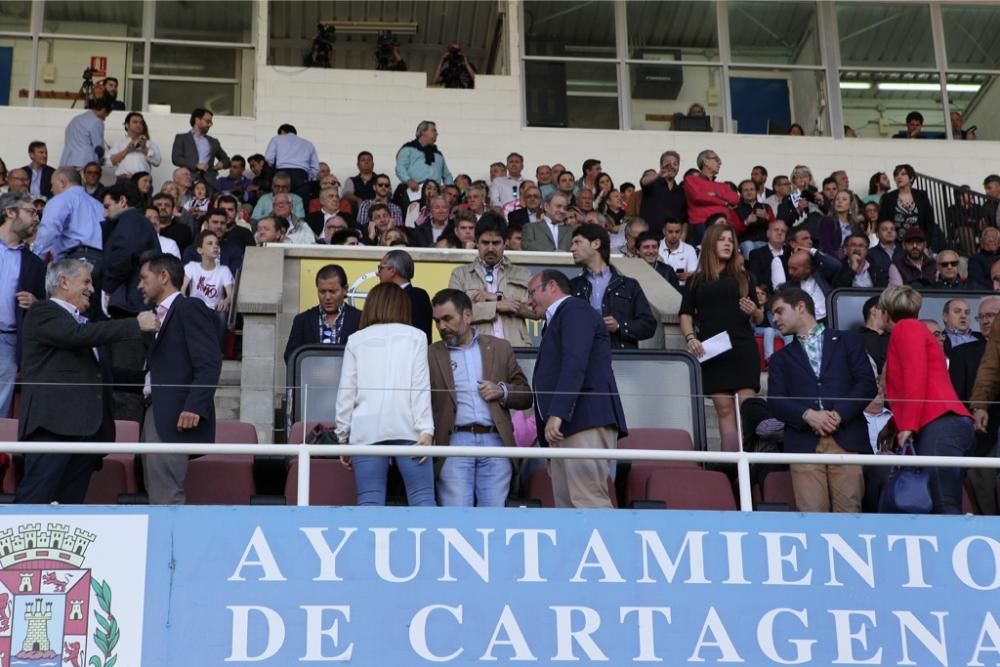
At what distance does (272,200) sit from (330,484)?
285 inches

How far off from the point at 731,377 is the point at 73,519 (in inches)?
161

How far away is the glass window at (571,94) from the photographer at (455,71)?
2.30ft

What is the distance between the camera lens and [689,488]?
8.12 meters

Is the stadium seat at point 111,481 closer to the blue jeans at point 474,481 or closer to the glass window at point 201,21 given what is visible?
the blue jeans at point 474,481

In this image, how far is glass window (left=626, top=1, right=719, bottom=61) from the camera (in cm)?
1998

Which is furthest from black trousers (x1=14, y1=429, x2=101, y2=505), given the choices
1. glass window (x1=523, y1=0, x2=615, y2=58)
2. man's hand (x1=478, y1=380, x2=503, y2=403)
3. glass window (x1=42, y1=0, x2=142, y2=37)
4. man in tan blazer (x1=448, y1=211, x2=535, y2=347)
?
glass window (x1=523, y1=0, x2=615, y2=58)

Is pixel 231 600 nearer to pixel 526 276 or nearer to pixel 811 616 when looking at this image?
pixel 811 616

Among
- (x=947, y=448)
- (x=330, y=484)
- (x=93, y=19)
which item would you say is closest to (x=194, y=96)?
(x=93, y=19)

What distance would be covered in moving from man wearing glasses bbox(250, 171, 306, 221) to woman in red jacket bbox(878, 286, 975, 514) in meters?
7.63

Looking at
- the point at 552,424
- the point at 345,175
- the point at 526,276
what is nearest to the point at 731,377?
the point at 526,276

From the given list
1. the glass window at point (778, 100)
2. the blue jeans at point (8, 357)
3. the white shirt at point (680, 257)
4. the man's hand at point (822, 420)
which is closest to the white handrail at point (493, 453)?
the man's hand at point (822, 420)

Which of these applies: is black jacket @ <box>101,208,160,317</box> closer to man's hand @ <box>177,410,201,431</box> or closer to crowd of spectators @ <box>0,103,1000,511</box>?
crowd of spectators @ <box>0,103,1000,511</box>

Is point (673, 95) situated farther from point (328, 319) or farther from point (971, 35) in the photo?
point (328, 319)

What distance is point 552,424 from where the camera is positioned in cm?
724
